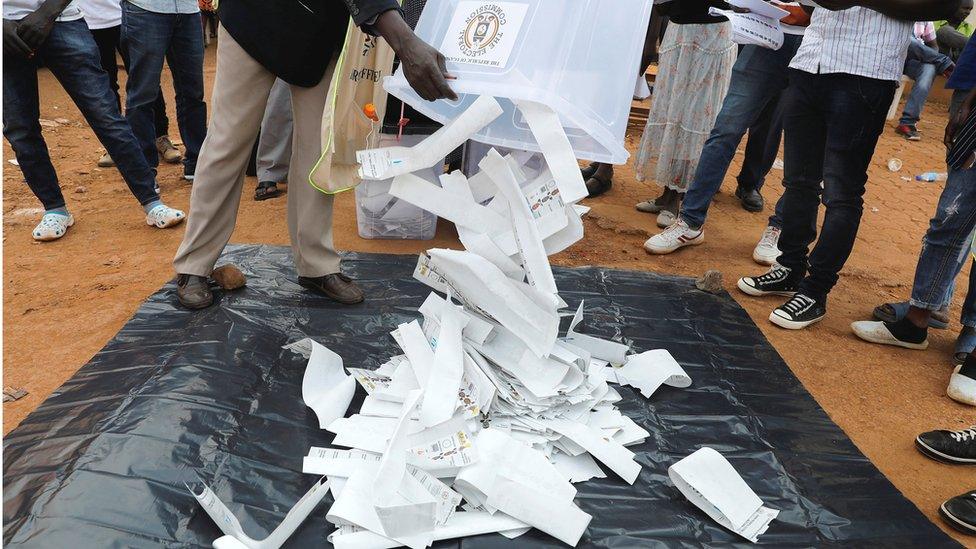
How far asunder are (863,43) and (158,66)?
3415mm

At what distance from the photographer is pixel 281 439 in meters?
1.84

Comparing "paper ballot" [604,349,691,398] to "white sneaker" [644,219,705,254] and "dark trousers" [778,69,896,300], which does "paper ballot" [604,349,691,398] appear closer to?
"dark trousers" [778,69,896,300]

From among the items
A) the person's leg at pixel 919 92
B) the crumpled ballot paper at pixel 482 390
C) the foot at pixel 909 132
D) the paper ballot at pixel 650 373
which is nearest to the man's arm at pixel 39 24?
the crumpled ballot paper at pixel 482 390

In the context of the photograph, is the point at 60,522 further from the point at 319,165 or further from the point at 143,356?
the point at 319,165

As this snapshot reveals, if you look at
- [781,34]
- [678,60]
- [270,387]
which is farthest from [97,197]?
[781,34]

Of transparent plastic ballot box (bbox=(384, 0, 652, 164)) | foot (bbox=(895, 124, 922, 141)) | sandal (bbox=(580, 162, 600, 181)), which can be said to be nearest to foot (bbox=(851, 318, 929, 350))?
transparent plastic ballot box (bbox=(384, 0, 652, 164))

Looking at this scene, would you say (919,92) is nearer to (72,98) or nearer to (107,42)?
(107,42)

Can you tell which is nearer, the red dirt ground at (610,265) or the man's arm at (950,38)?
the red dirt ground at (610,265)

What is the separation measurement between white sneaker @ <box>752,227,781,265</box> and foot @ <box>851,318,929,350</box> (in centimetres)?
74

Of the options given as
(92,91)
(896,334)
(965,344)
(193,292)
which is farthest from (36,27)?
(965,344)

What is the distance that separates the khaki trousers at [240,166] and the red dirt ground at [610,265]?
50cm

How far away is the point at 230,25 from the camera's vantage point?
2.22m

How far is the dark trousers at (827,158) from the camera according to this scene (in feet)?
8.58

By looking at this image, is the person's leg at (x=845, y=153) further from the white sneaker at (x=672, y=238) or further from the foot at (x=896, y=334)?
the white sneaker at (x=672, y=238)
